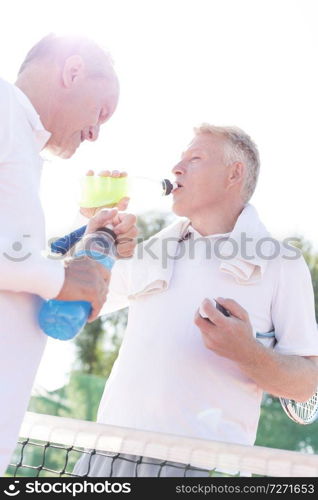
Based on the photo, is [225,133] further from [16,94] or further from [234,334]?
[16,94]

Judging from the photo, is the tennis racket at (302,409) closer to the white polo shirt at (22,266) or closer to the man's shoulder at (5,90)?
the white polo shirt at (22,266)

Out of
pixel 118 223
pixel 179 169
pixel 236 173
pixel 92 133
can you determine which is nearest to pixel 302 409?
pixel 236 173

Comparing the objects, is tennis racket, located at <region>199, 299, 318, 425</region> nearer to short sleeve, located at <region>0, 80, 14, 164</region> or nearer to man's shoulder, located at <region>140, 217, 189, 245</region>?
man's shoulder, located at <region>140, 217, 189, 245</region>

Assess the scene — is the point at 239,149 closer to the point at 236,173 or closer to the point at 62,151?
the point at 236,173

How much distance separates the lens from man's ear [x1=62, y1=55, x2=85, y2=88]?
2188 millimetres

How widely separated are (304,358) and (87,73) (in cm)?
155

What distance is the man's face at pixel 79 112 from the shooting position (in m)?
2.19

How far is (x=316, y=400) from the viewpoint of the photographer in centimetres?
340

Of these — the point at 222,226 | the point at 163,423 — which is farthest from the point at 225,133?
the point at 163,423

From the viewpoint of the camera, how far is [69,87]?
2.19m

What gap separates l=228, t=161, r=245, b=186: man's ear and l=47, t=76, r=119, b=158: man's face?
1.43 m

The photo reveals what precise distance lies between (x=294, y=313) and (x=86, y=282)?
1.42 m

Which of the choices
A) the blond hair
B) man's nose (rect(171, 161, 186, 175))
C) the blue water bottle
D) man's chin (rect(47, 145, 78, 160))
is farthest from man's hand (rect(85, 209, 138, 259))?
the blond hair

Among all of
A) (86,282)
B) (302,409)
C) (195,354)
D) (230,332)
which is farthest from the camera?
(302,409)
